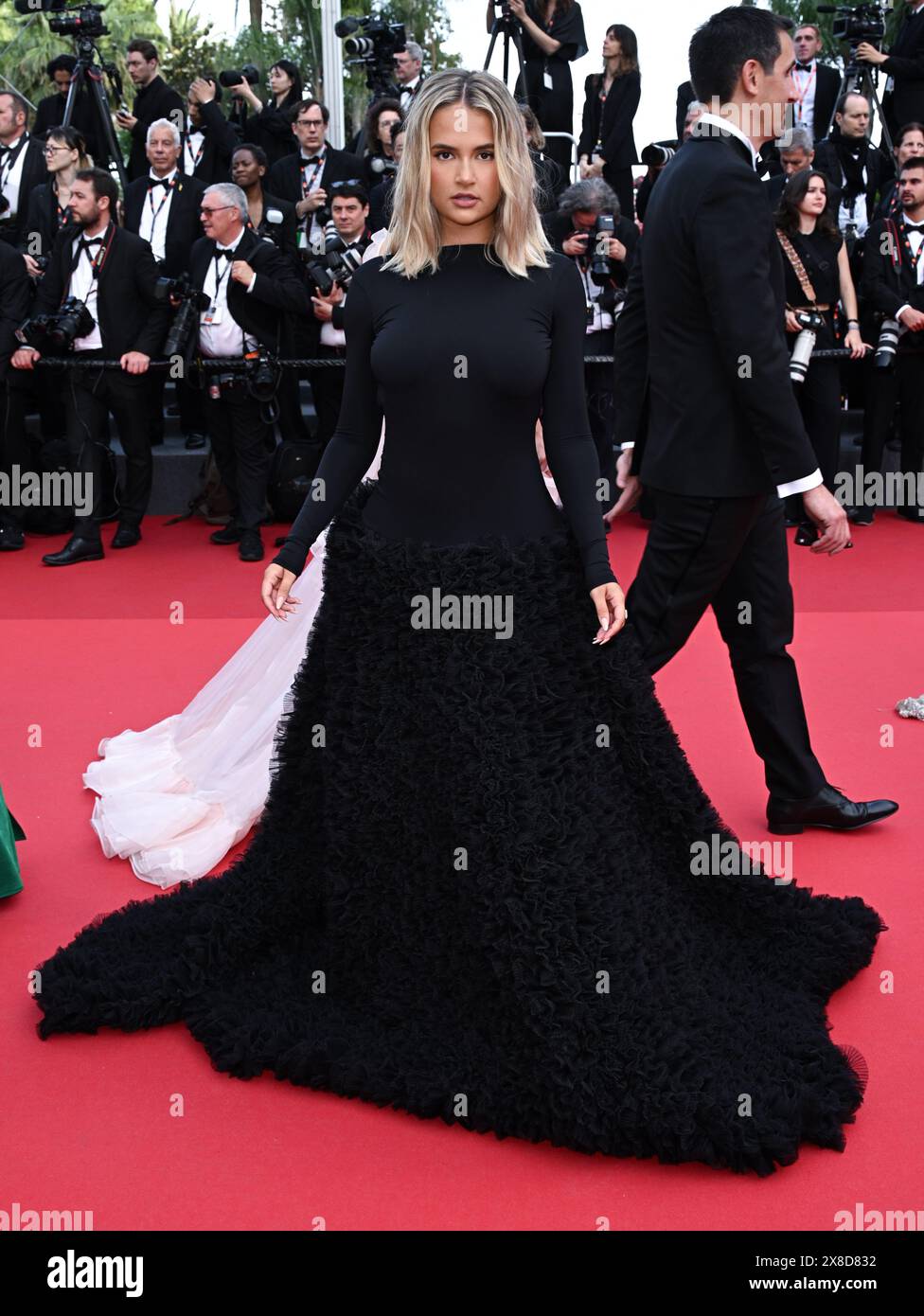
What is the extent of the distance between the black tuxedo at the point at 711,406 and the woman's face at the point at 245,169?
419 cm

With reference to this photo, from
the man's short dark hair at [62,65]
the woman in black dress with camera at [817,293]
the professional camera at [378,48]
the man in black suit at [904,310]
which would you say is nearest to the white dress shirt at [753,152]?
the woman in black dress with camera at [817,293]

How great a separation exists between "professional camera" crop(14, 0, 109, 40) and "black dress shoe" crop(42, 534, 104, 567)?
2975mm

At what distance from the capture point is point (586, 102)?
8.41 m

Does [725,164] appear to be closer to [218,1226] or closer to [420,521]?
→ [420,521]

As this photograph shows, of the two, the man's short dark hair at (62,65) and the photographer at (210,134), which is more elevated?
the man's short dark hair at (62,65)

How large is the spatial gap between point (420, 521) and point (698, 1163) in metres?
1.12

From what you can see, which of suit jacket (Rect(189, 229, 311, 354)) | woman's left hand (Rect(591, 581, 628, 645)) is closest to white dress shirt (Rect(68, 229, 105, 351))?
suit jacket (Rect(189, 229, 311, 354))

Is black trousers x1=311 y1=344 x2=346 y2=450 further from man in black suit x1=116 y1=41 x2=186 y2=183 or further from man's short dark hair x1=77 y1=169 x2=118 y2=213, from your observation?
man in black suit x1=116 y1=41 x2=186 y2=183

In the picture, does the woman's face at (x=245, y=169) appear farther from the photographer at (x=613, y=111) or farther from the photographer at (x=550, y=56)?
the photographer at (x=613, y=111)

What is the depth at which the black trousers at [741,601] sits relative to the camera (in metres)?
3.04

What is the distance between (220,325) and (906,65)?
402cm

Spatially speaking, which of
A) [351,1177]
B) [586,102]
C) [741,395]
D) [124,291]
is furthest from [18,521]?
[351,1177]

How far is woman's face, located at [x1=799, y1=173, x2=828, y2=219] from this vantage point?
21.1ft

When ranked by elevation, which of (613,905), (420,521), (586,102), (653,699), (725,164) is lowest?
(613,905)
